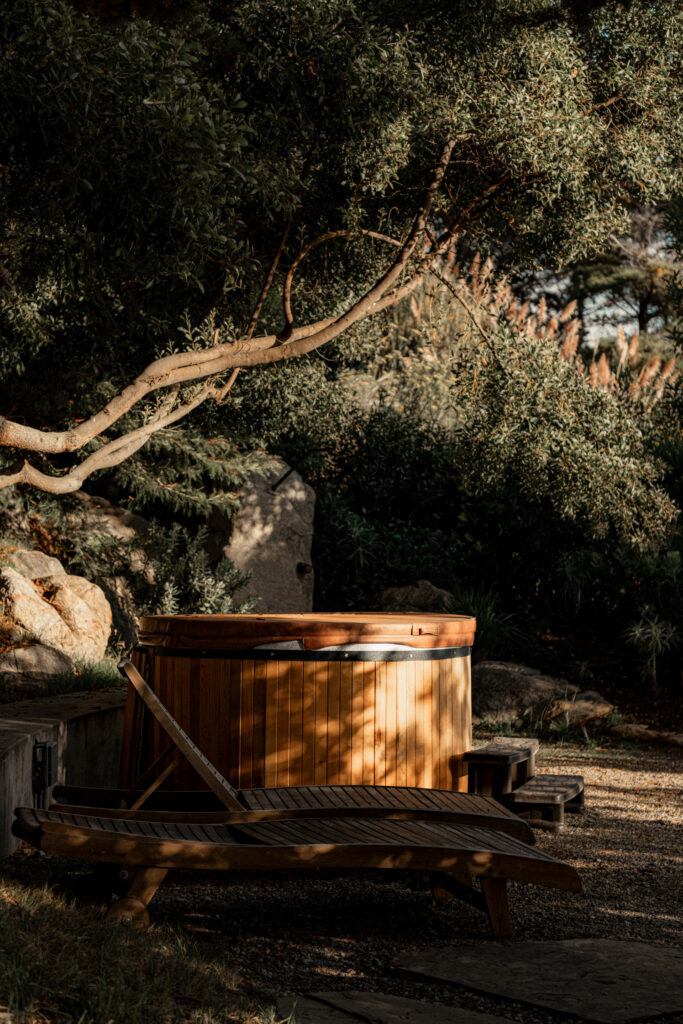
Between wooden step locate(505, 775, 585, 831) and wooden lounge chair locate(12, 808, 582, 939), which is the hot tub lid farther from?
wooden step locate(505, 775, 585, 831)

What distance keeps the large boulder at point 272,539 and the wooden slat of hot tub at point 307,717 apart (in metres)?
6.51

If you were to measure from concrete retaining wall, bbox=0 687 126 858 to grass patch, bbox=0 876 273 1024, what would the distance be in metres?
1.18

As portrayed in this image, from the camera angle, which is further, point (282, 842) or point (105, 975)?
point (282, 842)

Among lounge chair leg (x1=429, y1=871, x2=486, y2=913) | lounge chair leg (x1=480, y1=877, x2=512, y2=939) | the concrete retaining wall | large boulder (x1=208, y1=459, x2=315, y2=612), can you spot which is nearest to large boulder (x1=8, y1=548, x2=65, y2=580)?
the concrete retaining wall

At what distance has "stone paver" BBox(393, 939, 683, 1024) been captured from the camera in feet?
9.72

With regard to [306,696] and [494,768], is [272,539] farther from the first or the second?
[306,696]

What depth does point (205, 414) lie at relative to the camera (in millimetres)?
9922

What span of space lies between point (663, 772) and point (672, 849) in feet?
8.51

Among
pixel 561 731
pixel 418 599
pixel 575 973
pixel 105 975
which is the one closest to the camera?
pixel 105 975

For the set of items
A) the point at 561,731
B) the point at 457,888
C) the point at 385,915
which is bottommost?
the point at 561,731

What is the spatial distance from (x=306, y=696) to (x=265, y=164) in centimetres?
395

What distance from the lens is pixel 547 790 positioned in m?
5.31

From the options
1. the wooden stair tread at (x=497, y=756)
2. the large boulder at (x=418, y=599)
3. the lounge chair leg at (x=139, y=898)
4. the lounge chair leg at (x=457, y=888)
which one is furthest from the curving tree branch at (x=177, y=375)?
the large boulder at (x=418, y=599)

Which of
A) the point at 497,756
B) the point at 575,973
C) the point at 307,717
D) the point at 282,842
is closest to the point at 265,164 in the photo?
the point at 307,717
